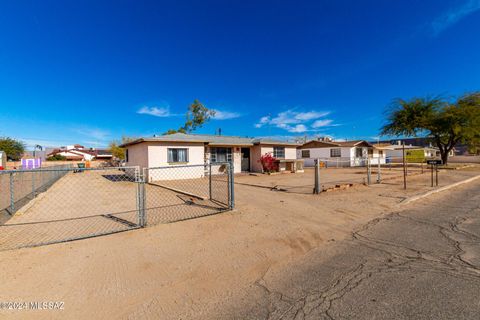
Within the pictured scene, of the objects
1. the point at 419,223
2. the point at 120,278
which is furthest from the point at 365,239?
the point at 120,278

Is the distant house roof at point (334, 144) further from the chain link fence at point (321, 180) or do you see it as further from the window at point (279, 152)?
the chain link fence at point (321, 180)

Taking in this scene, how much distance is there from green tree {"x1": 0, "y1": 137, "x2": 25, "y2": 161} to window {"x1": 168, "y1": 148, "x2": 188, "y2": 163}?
56230 mm

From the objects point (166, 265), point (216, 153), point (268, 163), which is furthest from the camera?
point (268, 163)

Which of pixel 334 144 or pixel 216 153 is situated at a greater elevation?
pixel 334 144

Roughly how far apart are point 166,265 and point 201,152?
46.2 ft

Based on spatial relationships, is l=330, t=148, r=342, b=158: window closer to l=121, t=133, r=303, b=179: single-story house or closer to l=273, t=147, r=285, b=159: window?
l=121, t=133, r=303, b=179: single-story house

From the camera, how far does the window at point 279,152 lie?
845 inches

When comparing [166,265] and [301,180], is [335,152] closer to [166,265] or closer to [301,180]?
[301,180]

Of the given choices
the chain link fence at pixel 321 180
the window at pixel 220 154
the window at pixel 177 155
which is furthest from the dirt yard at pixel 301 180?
the window at pixel 177 155

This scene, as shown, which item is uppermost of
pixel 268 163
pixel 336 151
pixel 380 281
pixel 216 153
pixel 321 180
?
pixel 336 151

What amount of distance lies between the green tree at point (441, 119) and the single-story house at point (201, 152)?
1606 cm

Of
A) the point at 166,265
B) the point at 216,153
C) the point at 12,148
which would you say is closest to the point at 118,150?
the point at 12,148

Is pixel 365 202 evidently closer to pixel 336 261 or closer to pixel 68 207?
pixel 336 261

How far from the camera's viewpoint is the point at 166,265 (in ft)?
11.3
